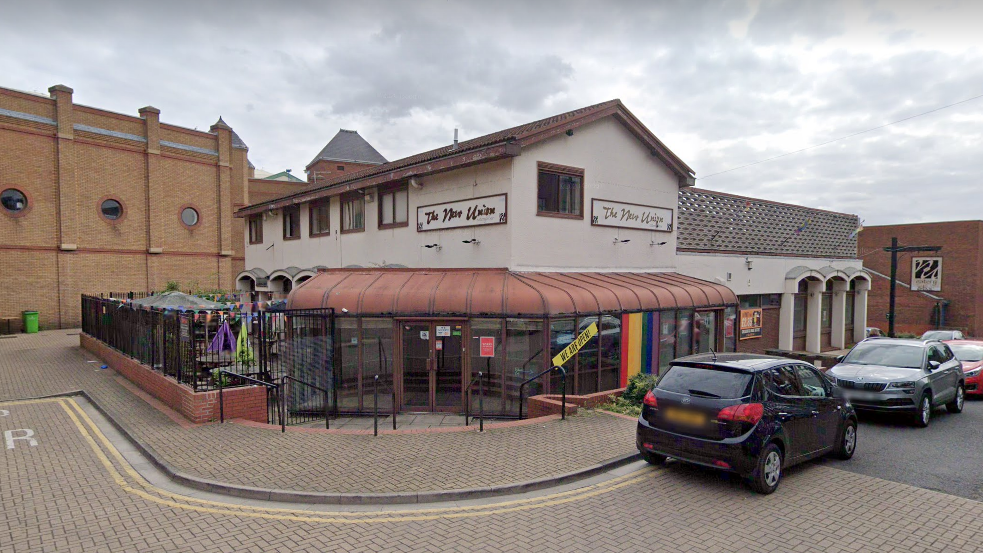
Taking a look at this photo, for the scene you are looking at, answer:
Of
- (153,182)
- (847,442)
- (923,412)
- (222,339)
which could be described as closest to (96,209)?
(153,182)

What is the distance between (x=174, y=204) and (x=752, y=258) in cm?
3068

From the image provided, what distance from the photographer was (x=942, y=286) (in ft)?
118

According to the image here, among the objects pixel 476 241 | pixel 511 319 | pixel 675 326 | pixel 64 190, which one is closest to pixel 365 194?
pixel 476 241

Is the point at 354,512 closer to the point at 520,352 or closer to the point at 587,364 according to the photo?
the point at 520,352

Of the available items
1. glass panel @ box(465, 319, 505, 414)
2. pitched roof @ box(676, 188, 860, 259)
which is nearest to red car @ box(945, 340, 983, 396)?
pitched roof @ box(676, 188, 860, 259)

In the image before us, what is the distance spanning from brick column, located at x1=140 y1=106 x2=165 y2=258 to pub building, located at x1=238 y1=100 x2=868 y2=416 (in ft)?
59.3

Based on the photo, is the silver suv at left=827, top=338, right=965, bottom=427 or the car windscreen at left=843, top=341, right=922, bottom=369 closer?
the silver suv at left=827, top=338, right=965, bottom=427

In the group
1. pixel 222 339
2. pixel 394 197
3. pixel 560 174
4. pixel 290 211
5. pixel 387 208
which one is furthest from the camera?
pixel 290 211

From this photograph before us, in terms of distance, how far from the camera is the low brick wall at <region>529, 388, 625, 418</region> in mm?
9953

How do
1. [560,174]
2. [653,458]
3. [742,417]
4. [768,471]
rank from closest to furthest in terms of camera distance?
[742,417] → [768,471] → [653,458] → [560,174]

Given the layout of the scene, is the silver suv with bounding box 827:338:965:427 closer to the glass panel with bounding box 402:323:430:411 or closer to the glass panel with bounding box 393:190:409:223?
the glass panel with bounding box 402:323:430:411

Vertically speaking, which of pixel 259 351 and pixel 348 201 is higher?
pixel 348 201

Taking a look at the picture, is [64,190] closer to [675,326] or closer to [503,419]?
[503,419]

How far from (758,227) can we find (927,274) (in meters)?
24.1
